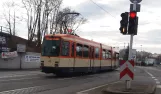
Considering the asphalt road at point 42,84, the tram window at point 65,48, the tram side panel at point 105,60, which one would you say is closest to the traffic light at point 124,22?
the asphalt road at point 42,84

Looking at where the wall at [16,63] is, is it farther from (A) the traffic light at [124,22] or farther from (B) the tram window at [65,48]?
(A) the traffic light at [124,22]

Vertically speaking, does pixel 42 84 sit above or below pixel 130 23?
below

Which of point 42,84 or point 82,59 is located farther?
point 82,59

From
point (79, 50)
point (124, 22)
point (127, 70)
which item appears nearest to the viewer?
point (127, 70)

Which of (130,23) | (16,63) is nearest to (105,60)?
(16,63)

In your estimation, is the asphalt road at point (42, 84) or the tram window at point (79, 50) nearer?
the asphalt road at point (42, 84)

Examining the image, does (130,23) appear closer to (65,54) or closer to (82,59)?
(65,54)

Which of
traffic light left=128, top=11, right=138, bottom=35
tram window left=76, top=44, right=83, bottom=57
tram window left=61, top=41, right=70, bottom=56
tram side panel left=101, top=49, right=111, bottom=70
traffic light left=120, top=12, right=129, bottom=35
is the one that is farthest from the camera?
tram side panel left=101, top=49, right=111, bottom=70

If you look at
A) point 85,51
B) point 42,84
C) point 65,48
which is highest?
point 65,48

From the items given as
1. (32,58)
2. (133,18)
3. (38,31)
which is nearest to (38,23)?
(38,31)

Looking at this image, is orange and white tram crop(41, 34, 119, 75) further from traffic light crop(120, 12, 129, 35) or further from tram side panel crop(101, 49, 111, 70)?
traffic light crop(120, 12, 129, 35)

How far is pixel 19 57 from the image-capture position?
4103cm

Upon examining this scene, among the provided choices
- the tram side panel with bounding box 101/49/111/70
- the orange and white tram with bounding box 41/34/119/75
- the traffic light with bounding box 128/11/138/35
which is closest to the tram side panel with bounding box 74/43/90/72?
the orange and white tram with bounding box 41/34/119/75

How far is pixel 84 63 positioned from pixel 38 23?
3456 centimetres
